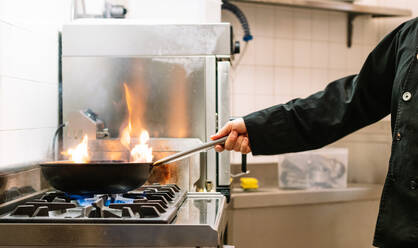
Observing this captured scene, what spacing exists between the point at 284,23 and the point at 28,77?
1.81m

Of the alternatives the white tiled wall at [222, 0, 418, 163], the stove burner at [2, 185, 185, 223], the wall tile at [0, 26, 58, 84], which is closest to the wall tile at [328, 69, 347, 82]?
the white tiled wall at [222, 0, 418, 163]

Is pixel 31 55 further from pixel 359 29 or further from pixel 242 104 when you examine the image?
pixel 359 29

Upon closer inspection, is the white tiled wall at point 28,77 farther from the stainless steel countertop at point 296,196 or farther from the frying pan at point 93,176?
the stainless steel countertop at point 296,196

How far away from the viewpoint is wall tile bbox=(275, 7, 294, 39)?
2807 mm

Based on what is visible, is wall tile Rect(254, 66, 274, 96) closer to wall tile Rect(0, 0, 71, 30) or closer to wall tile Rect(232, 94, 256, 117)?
wall tile Rect(232, 94, 256, 117)

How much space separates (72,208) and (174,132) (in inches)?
22.1

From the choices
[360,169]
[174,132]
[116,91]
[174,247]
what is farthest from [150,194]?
[360,169]

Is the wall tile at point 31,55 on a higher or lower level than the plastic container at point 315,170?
higher

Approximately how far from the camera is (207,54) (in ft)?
5.04

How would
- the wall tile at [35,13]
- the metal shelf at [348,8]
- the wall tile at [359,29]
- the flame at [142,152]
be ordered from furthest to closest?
the wall tile at [359,29] < the metal shelf at [348,8] < the flame at [142,152] < the wall tile at [35,13]

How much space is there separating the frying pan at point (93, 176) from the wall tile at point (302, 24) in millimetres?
2007

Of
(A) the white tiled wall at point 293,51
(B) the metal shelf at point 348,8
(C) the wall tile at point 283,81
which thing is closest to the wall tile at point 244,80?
(A) the white tiled wall at point 293,51

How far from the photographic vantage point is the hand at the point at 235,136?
4.39 ft

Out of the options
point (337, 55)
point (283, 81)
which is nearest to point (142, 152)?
point (283, 81)
